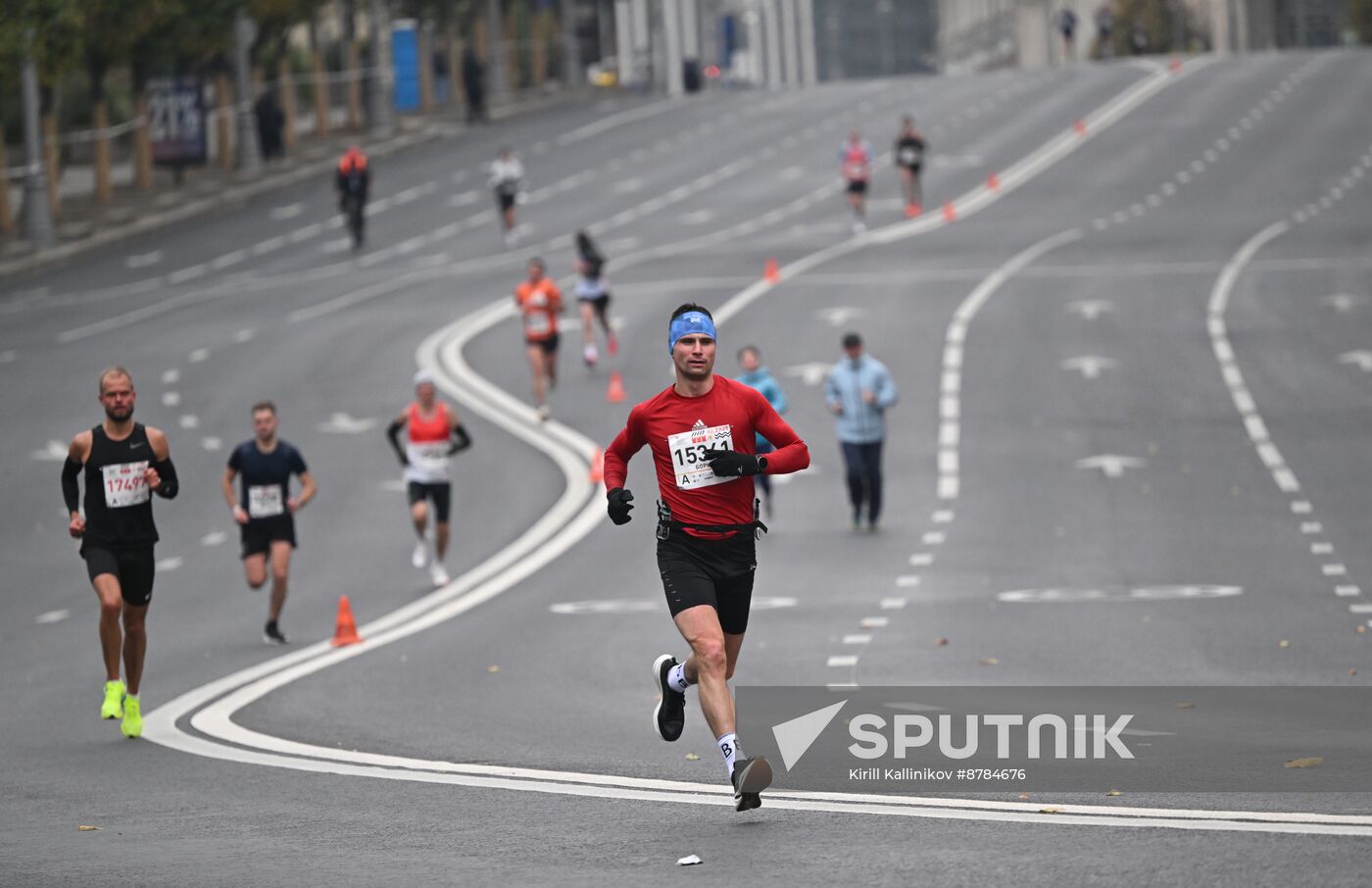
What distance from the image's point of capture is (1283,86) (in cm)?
6197

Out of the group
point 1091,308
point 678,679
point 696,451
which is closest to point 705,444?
point 696,451

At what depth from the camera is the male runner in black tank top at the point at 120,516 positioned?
1209 centimetres

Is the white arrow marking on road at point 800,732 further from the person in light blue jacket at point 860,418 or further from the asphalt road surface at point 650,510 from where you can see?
the person in light blue jacket at point 860,418

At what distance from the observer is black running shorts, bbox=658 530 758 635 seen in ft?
29.6

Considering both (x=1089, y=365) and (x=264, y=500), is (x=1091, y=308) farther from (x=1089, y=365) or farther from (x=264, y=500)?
(x=264, y=500)

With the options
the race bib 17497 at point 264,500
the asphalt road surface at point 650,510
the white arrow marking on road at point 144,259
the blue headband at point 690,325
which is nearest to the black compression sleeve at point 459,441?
the asphalt road surface at point 650,510

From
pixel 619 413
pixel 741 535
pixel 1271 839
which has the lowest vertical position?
pixel 619 413

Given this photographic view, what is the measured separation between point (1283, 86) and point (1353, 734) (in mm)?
54360

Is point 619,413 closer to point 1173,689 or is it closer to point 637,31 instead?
point 1173,689

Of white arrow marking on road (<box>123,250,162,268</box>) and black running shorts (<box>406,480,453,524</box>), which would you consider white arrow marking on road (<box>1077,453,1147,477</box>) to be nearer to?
black running shorts (<box>406,480,453,524</box>)

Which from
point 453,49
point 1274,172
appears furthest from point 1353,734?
point 453,49

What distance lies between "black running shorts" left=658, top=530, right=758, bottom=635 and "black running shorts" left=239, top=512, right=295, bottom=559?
26.0 ft

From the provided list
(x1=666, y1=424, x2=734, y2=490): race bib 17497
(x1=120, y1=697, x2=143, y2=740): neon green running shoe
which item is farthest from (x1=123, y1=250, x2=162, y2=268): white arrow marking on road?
(x1=666, y1=424, x2=734, y2=490): race bib 17497

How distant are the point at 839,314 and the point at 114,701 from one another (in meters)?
22.5
